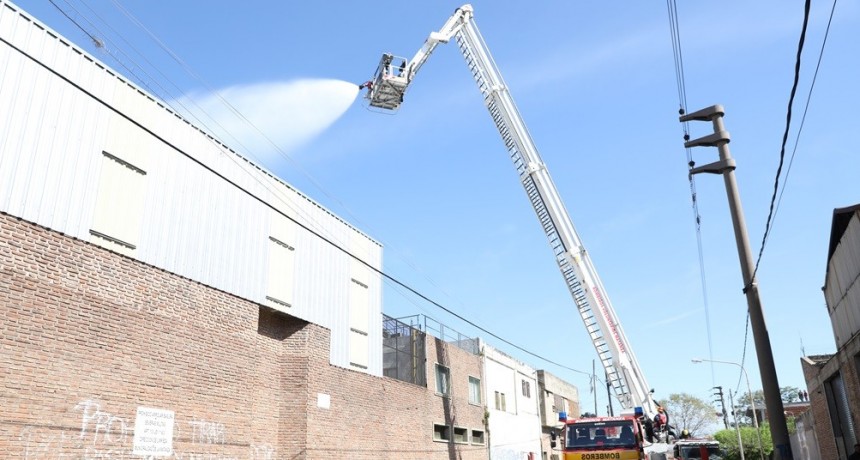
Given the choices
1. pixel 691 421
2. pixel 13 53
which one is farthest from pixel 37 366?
pixel 691 421

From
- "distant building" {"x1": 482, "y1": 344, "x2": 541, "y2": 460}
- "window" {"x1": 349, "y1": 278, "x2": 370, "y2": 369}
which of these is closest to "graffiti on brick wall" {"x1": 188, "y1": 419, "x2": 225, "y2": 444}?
"window" {"x1": 349, "y1": 278, "x2": 370, "y2": 369}

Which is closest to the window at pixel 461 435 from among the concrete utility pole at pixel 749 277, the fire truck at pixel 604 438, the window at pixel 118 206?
the fire truck at pixel 604 438

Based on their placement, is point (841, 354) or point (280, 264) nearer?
point (841, 354)

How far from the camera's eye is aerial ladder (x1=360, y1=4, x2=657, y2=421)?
2395 cm

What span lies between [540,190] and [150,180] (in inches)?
567

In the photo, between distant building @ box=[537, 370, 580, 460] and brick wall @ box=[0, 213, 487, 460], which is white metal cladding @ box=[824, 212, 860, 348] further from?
distant building @ box=[537, 370, 580, 460]

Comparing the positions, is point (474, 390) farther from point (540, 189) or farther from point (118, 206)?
point (118, 206)

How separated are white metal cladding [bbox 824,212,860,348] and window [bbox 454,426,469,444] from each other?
679 inches

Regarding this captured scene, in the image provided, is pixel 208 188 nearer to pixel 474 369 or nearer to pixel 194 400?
pixel 194 400

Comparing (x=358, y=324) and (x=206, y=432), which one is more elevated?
(x=358, y=324)

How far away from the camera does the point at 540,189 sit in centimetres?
2531

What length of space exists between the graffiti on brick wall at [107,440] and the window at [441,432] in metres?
12.6

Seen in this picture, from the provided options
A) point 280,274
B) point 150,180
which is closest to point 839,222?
point 280,274

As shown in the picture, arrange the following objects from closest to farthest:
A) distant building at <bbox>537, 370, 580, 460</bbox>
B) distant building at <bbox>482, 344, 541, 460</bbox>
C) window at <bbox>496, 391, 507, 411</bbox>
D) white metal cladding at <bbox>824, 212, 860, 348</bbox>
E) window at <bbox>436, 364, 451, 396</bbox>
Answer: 1. white metal cladding at <bbox>824, 212, 860, 348</bbox>
2. window at <bbox>436, 364, 451, 396</bbox>
3. distant building at <bbox>482, 344, 541, 460</bbox>
4. window at <bbox>496, 391, 507, 411</bbox>
5. distant building at <bbox>537, 370, 580, 460</bbox>
